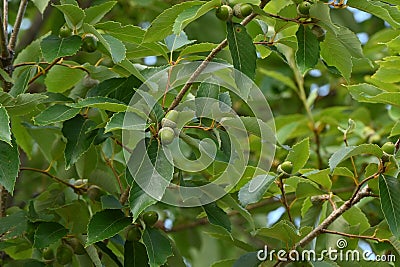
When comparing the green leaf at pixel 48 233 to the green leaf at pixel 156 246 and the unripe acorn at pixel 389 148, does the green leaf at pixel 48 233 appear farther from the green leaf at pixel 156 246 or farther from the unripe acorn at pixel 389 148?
the unripe acorn at pixel 389 148

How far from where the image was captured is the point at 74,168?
1.80 metres

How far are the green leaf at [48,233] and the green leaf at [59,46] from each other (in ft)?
1.11

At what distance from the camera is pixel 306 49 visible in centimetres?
141

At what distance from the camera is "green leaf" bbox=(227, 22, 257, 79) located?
4.37 ft

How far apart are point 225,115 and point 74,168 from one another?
0.56 m

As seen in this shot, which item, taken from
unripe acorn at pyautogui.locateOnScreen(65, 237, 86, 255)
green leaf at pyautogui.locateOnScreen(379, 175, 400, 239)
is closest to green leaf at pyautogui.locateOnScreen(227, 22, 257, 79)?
green leaf at pyautogui.locateOnScreen(379, 175, 400, 239)

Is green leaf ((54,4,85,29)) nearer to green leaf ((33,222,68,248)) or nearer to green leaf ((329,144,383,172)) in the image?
green leaf ((33,222,68,248))

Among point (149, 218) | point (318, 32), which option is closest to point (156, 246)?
point (149, 218)

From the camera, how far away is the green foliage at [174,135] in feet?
4.30

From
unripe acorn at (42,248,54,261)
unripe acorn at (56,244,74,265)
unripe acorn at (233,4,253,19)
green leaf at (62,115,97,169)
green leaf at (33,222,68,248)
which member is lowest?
unripe acorn at (42,248,54,261)

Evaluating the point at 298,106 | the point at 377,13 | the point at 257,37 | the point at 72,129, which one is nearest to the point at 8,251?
the point at 72,129

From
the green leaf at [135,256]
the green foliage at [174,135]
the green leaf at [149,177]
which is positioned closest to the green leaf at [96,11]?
the green foliage at [174,135]

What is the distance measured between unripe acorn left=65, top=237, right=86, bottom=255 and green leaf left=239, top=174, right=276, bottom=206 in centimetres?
37

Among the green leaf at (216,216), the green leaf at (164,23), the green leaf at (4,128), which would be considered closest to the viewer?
the green leaf at (4,128)
